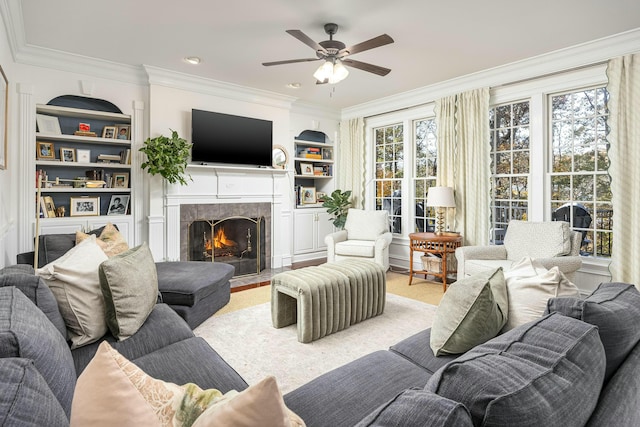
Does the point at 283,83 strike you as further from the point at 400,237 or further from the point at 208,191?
the point at 400,237

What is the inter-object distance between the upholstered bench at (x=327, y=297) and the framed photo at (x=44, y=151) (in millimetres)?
3056

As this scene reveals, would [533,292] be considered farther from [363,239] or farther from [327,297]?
[363,239]

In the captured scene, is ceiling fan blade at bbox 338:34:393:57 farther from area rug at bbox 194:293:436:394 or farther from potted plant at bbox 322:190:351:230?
potted plant at bbox 322:190:351:230

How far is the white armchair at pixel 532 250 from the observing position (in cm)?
341

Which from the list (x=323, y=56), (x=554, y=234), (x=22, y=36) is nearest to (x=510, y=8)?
(x=323, y=56)

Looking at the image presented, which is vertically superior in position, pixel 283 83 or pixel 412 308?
pixel 283 83

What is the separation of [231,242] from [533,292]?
433 cm

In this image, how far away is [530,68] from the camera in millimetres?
4078

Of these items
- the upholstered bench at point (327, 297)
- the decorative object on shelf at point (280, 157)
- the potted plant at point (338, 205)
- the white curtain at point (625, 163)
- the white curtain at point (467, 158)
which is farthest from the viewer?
the potted plant at point (338, 205)

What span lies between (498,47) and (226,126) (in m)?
3.44

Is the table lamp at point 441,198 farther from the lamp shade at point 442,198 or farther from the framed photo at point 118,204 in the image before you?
the framed photo at point 118,204

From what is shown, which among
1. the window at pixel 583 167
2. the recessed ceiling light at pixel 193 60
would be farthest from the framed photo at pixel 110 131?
the window at pixel 583 167

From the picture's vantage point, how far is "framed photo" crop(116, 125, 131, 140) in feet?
14.2

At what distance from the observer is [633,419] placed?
0.85 meters
